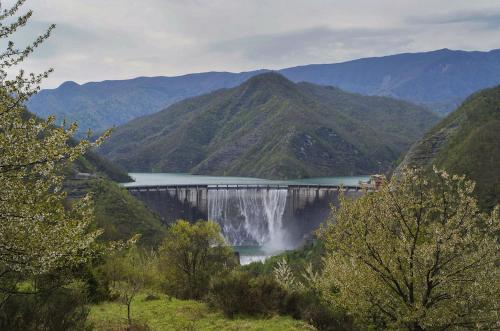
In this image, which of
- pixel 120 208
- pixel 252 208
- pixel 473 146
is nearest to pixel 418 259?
pixel 120 208

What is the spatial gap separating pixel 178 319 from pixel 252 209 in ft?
307

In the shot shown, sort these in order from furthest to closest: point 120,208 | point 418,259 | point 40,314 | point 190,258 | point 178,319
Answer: point 120,208 → point 190,258 → point 178,319 → point 418,259 → point 40,314

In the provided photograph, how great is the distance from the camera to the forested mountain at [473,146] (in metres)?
80.1

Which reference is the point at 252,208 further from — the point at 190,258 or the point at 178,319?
the point at 178,319

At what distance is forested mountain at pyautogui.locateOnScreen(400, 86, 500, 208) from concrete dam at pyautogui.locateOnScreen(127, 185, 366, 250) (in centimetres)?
2383

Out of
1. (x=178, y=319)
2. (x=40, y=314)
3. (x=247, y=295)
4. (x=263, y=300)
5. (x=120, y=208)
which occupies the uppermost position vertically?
(x=40, y=314)

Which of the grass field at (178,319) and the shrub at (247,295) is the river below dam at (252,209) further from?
the shrub at (247,295)

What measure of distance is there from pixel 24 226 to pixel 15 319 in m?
2.26

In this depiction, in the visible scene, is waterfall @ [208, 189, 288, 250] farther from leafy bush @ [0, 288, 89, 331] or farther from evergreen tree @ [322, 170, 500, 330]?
leafy bush @ [0, 288, 89, 331]

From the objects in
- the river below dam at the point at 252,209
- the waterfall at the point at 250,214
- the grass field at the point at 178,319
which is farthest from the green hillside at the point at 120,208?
the grass field at the point at 178,319

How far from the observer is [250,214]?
371 ft

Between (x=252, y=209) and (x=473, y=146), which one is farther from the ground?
(x=473, y=146)

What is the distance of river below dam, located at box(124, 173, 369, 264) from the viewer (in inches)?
4208

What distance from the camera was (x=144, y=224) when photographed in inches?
3398
